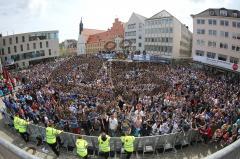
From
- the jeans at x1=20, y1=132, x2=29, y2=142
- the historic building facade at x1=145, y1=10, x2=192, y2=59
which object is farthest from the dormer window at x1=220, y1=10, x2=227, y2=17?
the jeans at x1=20, y1=132, x2=29, y2=142

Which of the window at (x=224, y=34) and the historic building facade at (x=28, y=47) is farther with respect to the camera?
the historic building facade at (x=28, y=47)

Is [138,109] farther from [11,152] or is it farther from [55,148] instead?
[11,152]

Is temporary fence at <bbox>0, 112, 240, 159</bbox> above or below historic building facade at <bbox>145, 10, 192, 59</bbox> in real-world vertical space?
below

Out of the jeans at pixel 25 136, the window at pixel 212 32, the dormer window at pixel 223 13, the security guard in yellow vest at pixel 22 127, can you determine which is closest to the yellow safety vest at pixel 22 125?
the security guard in yellow vest at pixel 22 127

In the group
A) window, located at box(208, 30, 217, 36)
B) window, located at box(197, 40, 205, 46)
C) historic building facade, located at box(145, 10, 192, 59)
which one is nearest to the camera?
window, located at box(208, 30, 217, 36)

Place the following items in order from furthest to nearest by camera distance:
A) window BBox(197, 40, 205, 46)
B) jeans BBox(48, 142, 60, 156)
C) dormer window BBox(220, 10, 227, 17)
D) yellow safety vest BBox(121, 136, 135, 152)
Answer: window BBox(197, 40, 205, 46) → dormer window BBox(220, 10, 227, 17) → jeans BBox(48, 142, 60, 156) → yellow safety vest BBox(121, 136, 135, 152)

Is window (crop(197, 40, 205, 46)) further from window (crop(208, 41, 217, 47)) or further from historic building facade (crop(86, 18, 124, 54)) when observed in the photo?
historic building facade (crop(86, 18, 124, 54))

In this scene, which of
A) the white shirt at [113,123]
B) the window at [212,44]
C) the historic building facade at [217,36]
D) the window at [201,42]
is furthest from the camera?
the window at [201,42]

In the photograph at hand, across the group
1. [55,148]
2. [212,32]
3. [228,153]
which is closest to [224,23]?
[212,32]

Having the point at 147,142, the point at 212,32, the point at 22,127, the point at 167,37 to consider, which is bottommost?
the point at 147,142

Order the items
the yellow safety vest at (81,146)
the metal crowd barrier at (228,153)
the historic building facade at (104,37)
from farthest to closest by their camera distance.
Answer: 1. the historic building facade at (104,37)
2. the yellow safety vest at (81,146)
3. the metal crowd barrier at (228,153)

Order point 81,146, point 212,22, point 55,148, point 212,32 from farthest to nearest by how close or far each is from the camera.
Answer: point 212,32
point 212,22
point 55,148
point 81,146

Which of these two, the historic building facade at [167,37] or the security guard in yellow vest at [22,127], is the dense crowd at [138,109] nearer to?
the security guard in yellow vest at [22,127]

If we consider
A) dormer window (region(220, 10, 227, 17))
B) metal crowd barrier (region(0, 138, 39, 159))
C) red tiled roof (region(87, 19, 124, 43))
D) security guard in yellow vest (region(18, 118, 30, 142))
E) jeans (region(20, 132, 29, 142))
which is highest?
red tiled roof (region(87, 19, 124, 43))
